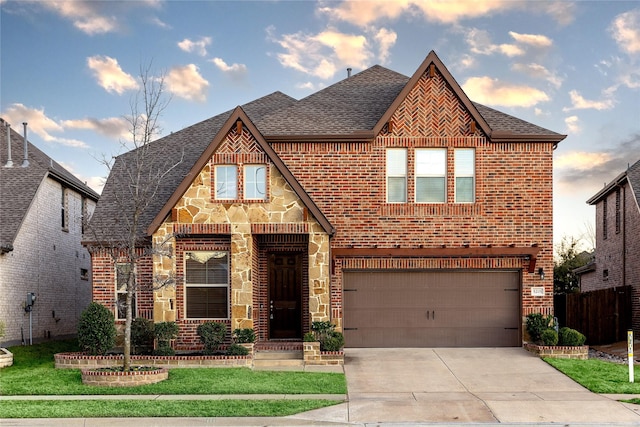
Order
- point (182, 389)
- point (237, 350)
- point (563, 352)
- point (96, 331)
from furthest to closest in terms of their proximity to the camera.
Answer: point (563, 352)
point (96, 331)
point (237, 350)
point (182, 389)

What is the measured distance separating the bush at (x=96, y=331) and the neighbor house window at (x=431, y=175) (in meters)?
9.06

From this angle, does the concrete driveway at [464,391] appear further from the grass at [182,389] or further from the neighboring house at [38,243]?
the neighboring house at [38,243]

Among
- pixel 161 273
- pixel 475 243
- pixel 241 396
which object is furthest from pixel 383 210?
pixel 241 396

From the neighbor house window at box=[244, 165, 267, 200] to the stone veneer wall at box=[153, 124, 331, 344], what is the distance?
0.18m

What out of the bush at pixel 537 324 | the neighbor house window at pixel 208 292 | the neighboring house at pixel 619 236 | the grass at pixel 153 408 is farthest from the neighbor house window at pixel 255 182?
the neighboring house at pixel 619 236

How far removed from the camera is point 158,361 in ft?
53.6

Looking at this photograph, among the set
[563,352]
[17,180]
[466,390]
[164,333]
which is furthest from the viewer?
[17,180]

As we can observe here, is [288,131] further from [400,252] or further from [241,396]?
[241,396]

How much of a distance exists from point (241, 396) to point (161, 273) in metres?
5.94

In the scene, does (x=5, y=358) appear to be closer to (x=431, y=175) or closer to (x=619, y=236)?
(x=431, y=175)

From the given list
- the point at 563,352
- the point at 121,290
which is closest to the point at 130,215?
the point at 121,290

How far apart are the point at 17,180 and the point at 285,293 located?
10.4m

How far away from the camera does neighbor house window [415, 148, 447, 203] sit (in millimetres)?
19188

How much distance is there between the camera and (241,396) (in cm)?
1288
